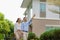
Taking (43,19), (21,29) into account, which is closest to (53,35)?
(21,29)

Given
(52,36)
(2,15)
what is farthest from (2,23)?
(52,36)

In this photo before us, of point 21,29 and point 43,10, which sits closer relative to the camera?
point 21,29

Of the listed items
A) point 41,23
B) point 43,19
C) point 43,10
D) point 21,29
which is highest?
point 43,10

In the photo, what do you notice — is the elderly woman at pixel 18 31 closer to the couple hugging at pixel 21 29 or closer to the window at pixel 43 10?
the couple hugging at pixel 21 29

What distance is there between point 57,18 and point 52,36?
1201 cm

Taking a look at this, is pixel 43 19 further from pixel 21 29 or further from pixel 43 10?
pixel 21 29

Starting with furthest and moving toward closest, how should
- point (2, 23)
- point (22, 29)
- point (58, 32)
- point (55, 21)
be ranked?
point (2, 23), point (55, 21), point (58, 32), point (22, 29)

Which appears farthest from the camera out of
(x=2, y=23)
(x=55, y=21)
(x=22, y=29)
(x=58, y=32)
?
(x=2, y=23)

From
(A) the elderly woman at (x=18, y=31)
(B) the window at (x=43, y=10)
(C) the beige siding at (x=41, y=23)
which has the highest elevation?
(B) the window at (x=43, y=10)

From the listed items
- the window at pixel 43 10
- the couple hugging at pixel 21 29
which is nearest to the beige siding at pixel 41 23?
the window at pixel 43 10

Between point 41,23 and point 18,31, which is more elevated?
point 18,31

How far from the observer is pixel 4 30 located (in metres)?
41.6

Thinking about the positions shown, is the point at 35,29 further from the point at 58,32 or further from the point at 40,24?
the point at 58,32

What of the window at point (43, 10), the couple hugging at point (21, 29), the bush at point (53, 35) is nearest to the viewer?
the couple hugging at point (21, 29)
